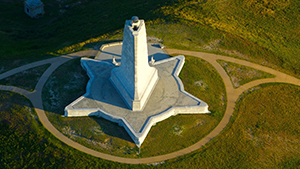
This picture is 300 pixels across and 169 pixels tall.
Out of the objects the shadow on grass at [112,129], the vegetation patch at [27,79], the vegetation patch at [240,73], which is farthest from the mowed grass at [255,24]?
the vegetation patch at [27,79]

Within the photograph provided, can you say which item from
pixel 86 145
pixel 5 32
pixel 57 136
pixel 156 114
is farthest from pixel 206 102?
pixel 5 32

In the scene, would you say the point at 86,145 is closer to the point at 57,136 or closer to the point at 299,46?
the point at 57,136

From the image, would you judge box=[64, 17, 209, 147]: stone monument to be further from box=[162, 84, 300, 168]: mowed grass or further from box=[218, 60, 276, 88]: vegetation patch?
box=[218, 60, 276, 88]: vegetation patch

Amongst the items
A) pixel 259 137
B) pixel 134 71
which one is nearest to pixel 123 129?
pixel 134 71

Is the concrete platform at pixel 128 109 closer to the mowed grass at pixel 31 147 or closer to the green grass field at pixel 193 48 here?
the green grass field at pixel 193 48

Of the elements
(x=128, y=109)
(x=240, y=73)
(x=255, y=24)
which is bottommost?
(x=240, y=73)

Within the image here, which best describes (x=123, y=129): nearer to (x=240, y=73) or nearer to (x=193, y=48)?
(x=193, y=48)

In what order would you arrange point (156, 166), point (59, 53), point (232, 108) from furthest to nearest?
point (59, 53) < point (232, 108) < point (156, 166)
